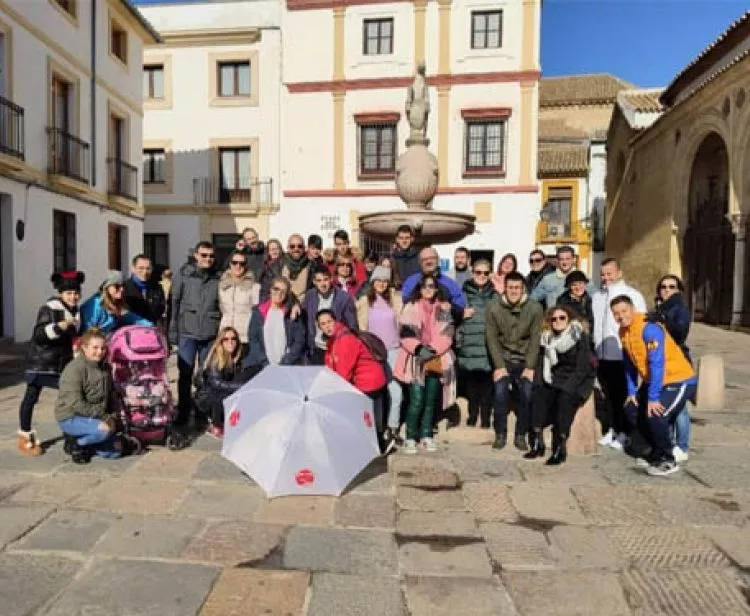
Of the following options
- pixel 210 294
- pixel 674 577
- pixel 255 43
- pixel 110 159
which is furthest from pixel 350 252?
pixel 255 43

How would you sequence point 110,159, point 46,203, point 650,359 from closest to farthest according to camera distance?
point 650,359
point 46,203
point 110,159

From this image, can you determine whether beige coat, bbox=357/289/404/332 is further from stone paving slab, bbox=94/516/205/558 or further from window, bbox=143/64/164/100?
window, bbox=143/64/164/100

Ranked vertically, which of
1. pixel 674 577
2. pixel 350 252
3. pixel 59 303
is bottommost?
pixel 674 577

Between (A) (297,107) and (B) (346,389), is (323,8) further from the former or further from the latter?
(B) (346,389)

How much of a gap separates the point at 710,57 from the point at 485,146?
7.20m

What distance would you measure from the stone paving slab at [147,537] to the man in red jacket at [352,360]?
1.52 meters

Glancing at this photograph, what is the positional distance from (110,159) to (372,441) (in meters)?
14.5

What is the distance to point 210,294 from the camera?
5688 millimetres

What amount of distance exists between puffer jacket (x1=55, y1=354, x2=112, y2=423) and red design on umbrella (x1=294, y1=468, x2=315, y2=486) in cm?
184

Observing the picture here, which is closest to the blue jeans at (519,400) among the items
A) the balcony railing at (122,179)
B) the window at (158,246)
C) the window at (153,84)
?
the balcony railing at (122,179)

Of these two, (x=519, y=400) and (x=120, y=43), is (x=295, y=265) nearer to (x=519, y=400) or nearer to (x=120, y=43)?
(x=519, y=400)

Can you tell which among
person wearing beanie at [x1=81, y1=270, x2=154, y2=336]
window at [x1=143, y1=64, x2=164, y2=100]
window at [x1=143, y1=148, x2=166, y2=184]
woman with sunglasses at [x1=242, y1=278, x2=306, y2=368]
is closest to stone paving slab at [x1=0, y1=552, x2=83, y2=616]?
person wearing beanie at [x1=81, y1=270, x2=154, y2=336]

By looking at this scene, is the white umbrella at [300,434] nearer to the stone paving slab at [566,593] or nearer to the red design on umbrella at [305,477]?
the red design on umbrella at [305,477]

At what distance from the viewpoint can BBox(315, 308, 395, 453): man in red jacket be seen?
466cm
